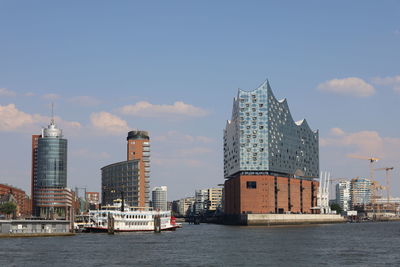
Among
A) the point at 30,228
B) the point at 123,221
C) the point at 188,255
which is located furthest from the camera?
the point at 123,221

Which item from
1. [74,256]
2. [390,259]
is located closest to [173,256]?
[74,256]

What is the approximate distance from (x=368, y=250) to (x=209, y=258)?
3233cm

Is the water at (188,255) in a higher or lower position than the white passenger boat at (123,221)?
lower

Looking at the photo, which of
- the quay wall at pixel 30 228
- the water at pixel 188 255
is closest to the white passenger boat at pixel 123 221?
Result: the quay wall at pixel 30 228

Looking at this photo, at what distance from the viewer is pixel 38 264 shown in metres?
84.4

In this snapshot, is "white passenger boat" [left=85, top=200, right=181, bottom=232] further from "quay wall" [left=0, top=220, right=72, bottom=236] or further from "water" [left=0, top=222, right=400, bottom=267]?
"water" [left=0, top=222, right=400, bottom=267]

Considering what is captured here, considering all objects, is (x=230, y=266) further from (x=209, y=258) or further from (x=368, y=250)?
(x=368, y=250)

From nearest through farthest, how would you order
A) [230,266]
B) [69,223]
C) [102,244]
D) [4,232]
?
[230,266] → [102,244] → [4,232] → [69,223]

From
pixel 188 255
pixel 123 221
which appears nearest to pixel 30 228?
pixel 123 221

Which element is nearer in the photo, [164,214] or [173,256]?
[173,256]

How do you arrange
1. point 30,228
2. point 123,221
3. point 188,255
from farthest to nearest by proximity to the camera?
point 123,221 → point 30,228 → point 188,255

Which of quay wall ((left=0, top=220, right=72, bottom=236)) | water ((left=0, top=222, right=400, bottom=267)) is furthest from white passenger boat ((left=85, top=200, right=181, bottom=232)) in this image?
water ((left=0, top=222, right=400, bottom=267))

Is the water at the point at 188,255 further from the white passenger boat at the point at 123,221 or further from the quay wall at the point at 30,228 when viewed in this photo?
the white passenger boat at the point at 123,221

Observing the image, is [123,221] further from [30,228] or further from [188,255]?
[188,255]
